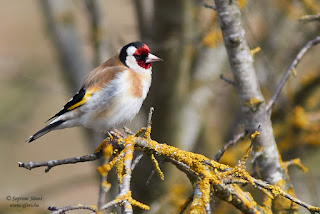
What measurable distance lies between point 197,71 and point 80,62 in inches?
46.7

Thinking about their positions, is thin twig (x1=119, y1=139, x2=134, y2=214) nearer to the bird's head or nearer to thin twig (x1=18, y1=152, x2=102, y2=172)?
thin twig (x1=18, y1=152, x2=102, y2=172)

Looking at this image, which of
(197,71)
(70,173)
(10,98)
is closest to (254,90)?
(197,71)

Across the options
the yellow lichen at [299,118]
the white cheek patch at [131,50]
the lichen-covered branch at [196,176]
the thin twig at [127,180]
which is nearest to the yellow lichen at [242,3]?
the white cheek patch at [131,50]

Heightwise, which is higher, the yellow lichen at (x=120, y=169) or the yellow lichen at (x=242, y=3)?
the yellow lichen at (x=242, y=3)

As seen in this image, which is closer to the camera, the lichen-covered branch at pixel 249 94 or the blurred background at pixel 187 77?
the lichen-covered branch at pixel 249 94

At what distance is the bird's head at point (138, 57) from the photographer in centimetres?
347

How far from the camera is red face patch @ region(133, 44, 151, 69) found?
3.48 meters

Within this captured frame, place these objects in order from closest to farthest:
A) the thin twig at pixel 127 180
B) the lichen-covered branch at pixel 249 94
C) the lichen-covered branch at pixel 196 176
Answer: the thin twig at pixel 127 180 < the lichen-covered branch at pixel 196 176 < the lichen-covered branch at pixel 249 94

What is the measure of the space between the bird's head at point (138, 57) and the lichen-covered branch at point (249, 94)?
1.16 m


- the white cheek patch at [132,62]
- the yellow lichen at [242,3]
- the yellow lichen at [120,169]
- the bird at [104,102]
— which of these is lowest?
the bird at [104,102]

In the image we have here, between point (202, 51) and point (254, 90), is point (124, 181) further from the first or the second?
point (202, 51)

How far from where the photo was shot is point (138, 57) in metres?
3.51

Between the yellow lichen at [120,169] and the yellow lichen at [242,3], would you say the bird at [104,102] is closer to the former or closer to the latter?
the yellow lichen at [242,3]

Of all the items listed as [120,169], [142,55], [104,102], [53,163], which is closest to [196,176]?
[120,169]
